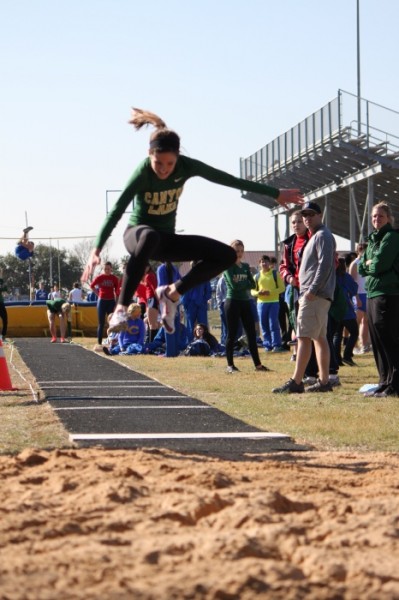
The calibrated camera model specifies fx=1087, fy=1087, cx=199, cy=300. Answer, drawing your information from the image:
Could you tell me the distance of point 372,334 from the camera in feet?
41.0

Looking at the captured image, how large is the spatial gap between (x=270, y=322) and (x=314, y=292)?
9594 millimetres

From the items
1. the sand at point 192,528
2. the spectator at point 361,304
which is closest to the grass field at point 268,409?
the sand at point 192,528

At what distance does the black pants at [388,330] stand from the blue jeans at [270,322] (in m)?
9.01

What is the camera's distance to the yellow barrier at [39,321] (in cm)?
3397

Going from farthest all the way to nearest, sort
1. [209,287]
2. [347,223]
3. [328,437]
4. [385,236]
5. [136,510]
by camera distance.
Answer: [347,223] → [209,287] → [385,236] → [328,437] → [136,510]

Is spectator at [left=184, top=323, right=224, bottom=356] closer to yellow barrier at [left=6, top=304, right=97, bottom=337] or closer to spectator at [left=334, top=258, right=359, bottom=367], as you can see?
spectator at [left=334, top=258, right=359, bottom=367]

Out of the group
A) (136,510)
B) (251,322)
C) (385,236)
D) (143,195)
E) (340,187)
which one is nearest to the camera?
(136,510)

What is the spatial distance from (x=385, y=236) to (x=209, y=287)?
412 inches

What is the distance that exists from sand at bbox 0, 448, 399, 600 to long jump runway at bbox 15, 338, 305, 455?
39.6 inches

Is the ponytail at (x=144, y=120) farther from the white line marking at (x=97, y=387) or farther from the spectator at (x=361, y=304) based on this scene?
the spectator at (x=361, y=304)

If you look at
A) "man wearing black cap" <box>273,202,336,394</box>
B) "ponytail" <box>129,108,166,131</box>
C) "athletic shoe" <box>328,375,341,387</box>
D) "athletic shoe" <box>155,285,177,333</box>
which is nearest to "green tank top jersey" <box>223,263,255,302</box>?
"athletic shoe" <box>328,375,341,387</box>

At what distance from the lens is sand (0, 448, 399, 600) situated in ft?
13.1

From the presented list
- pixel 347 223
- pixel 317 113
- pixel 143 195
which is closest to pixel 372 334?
pixel 143 195

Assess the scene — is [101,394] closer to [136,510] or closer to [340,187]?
[136,510]
